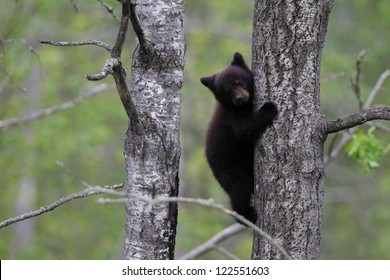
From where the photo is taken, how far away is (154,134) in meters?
3.62

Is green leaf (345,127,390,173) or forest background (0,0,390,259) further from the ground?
forest background (0,0,390,259)

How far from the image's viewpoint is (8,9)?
10.2m

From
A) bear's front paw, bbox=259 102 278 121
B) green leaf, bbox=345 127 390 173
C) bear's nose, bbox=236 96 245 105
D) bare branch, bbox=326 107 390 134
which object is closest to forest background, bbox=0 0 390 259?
green leaf, bbox=345 127 390 173

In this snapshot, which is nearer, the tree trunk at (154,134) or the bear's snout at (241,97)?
the tree trunk at (154,134)

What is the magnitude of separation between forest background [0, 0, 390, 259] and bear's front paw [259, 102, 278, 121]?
602 cm

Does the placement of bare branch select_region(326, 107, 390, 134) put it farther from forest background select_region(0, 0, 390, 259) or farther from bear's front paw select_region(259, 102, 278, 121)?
forest background select_region(0, 0, 390, 259)

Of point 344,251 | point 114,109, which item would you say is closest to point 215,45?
point 114,109

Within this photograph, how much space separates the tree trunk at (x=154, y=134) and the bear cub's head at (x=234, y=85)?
1046 millimetres

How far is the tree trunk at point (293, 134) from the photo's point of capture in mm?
3650

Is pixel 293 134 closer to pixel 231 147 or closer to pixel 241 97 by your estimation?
pixel 241 97

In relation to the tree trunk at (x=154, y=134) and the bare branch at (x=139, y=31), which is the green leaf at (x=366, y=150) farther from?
the bare branch at (x=139, y=31)

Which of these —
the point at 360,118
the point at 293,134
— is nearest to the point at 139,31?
the point at 293,134

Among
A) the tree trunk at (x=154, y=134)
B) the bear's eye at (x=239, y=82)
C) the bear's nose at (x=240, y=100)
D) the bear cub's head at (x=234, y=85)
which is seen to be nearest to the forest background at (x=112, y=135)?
the bear cub's head at (x=234, y=85)

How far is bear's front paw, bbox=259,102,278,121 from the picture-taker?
3773mm
